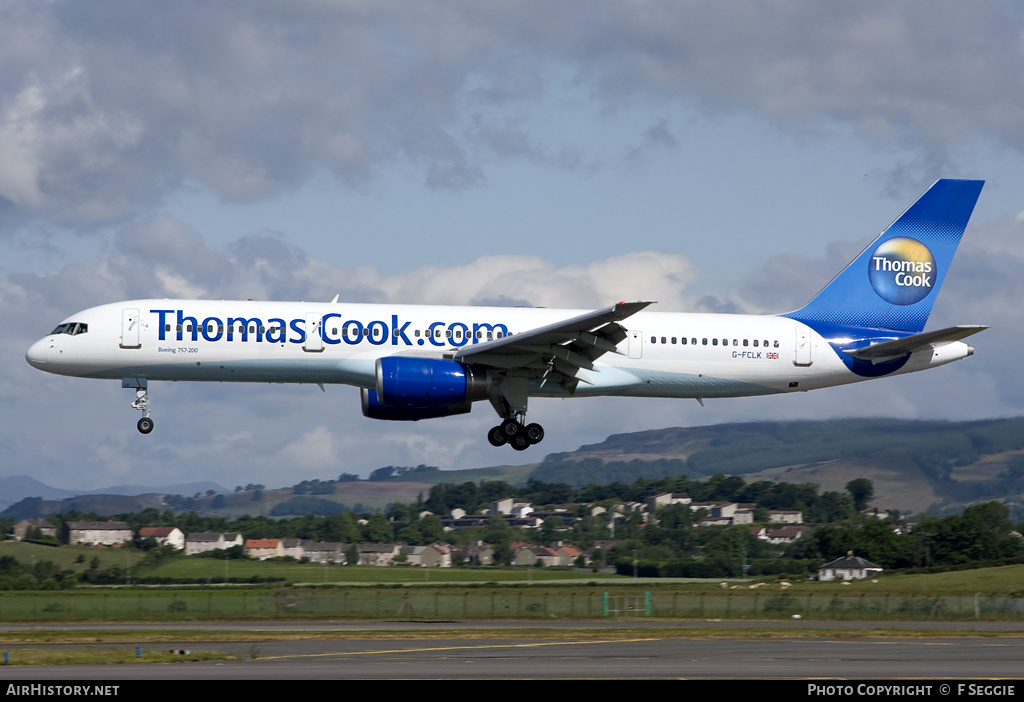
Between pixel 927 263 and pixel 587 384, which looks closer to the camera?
pixel 587 384

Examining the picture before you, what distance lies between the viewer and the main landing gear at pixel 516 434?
34.2 meters

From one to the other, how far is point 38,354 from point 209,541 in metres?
35.3

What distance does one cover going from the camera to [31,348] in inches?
1289

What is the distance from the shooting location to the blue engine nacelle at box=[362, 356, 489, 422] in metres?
31.3

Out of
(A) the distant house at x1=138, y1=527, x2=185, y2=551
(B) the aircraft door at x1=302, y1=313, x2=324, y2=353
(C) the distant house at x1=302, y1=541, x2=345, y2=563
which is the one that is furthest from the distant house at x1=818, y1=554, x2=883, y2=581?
(B) the aircraft door at x1=302, y1=313, x2=324, y2=353

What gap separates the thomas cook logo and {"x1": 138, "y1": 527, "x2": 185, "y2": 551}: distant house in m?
38.5

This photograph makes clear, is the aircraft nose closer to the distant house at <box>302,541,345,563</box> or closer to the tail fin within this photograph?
the tail fin

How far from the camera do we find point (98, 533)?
69.4 m

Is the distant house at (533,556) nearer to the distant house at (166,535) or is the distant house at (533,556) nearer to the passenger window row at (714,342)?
the distant house at (166,535)

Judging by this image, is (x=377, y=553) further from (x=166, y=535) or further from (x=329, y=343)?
(x=329, y=343)

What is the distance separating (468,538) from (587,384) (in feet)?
123

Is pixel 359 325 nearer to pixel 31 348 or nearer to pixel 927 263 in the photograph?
pixel 31 348

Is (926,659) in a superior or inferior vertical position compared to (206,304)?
inferior
